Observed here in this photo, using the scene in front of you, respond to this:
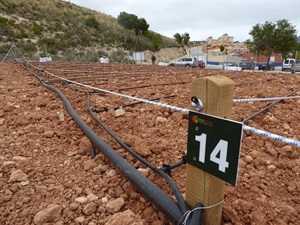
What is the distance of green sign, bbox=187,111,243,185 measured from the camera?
0.81m

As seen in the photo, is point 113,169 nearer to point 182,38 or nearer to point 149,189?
point 149,189

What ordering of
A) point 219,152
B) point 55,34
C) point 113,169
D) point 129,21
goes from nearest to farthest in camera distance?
1. point 219,152
2. point 113,169
3. point 55,34
4. point 129,21

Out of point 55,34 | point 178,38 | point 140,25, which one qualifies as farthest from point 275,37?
point 178,38

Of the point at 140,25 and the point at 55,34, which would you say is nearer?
the point at 55,34

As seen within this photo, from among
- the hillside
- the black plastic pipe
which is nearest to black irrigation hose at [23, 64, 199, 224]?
the black plastic pipe

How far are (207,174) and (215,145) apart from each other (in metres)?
0.15

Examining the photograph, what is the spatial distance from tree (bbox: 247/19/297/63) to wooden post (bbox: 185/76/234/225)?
29.0m

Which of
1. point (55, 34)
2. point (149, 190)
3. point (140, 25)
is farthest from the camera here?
point (140, 25)

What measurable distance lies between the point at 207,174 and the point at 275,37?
100.0 feet

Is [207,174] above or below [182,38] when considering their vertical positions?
below

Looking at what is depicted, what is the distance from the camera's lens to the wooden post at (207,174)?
85 cm

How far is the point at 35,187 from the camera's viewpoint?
4.99 ft

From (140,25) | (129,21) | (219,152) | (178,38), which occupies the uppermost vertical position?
(129,21)

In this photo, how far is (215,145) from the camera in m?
0.87
